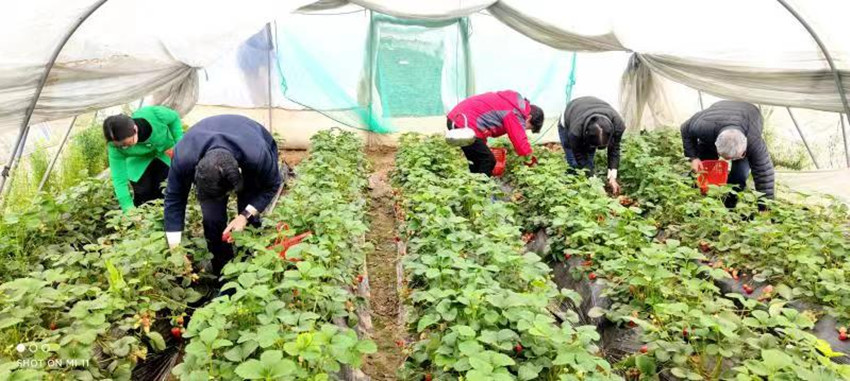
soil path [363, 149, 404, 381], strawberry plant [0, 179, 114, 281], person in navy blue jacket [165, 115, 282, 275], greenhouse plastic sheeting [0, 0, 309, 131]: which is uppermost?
greenhouse plastic sheeting [0, 0, 309, 131]

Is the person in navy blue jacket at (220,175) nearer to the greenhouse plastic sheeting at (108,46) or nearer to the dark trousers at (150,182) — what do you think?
the dark trousers at (150,182)

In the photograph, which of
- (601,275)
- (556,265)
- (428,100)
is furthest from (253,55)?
(601,275)

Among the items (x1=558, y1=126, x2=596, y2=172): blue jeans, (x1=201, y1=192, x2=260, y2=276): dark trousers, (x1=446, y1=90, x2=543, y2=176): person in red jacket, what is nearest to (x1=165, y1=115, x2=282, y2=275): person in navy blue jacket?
(x1=201, y1=192, x2=260, y2=276): dark trousers

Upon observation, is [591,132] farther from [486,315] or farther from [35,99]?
[35,99]

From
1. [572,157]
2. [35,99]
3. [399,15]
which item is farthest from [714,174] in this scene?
[35,99]

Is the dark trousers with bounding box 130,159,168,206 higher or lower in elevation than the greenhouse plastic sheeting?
lower

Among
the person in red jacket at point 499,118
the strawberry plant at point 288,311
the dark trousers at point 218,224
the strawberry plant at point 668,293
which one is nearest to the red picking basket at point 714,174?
the strawberry plant at point 668,293

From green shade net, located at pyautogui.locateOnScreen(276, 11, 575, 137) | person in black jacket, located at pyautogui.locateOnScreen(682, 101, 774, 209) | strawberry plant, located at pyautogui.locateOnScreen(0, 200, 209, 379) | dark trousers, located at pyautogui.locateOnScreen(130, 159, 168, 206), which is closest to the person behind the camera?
strawberry plant, located at pyautogui.locateOnScreen(0, 200, 209, 379)

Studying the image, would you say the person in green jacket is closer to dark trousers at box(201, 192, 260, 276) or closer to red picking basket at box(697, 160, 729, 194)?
dark trousers at box(201, 192, 260, 276)

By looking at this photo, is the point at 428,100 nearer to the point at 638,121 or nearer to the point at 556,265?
the point at 638,121

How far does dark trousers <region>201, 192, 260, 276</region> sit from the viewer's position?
10.7 feet

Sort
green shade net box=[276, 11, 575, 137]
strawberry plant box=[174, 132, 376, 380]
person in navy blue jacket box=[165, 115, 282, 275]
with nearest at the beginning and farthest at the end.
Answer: strawberry plant box=[174, 132, 376, 380], person in navy blue jacket box=[165, 115, 282, 275], green shade net box=[276, 11, 575, 137]

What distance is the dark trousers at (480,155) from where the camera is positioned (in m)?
5.43

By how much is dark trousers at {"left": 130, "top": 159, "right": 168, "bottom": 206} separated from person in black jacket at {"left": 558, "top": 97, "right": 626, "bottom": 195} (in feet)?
11.1
